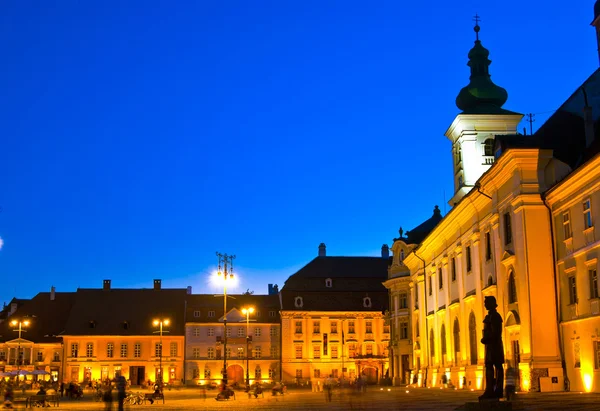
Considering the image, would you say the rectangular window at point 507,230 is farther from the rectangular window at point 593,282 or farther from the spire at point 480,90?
the spire at point 480,90

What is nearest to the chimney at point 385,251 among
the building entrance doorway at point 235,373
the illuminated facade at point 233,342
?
the illuminated facade at point 233,342

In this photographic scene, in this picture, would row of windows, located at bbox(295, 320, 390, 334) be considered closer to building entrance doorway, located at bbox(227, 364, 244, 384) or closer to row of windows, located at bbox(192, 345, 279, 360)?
row of windows, located at bbox(192, 345, 279, 360)

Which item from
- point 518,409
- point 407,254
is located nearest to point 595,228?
point 518,409

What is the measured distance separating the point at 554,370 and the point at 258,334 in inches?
2561

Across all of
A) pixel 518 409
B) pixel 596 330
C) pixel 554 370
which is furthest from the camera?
pixel 554 370

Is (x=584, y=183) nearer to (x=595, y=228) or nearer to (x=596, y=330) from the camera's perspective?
(x=595, y=228)

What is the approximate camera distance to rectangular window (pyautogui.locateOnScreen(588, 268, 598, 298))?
1206 inches

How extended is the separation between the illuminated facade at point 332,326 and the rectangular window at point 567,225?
61.2 meters

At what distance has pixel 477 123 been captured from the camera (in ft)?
199

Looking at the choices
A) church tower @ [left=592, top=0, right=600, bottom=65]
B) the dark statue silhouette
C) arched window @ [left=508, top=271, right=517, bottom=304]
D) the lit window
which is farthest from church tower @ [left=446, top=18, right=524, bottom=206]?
the dark statue silhouette

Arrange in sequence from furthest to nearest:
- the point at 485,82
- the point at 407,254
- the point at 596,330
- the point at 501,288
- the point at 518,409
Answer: the point at 407,254
the point at 485,82
the point at 501,288
the point at 596,330
the point at 518,409

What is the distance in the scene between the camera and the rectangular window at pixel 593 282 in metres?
30.6

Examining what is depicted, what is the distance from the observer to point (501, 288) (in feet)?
124

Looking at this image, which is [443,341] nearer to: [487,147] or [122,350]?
[487,147]
